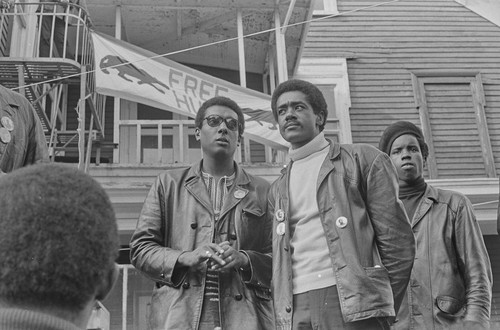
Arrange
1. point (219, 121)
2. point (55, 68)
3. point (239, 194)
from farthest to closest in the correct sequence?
point (55, 68) → point (219, 121) → point (239, 194)

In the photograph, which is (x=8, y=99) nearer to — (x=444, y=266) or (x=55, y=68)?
(x=444, y=266)

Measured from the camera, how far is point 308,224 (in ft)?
10.1

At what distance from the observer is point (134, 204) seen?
8.87 m

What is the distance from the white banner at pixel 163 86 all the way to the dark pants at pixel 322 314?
18.9 ft

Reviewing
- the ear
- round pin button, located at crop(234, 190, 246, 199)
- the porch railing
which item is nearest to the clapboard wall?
the porch railing

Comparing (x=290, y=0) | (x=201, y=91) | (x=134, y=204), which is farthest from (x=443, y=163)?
(x=134, y=204)

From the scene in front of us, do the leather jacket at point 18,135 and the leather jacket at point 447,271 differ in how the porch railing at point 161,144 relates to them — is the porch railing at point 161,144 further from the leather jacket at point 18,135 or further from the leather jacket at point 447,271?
the leather jacket at point 18,135

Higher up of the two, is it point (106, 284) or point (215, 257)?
point (215, 257)

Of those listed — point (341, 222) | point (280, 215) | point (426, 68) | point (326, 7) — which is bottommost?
point (341, 222)

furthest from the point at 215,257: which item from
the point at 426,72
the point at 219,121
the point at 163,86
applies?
the point at 426,72

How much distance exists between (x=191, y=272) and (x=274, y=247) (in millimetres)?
448

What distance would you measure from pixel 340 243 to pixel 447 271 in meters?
1.01

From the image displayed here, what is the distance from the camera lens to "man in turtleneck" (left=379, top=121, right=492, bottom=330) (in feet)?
11.4

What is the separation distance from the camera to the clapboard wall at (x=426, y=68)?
11.3 meters
